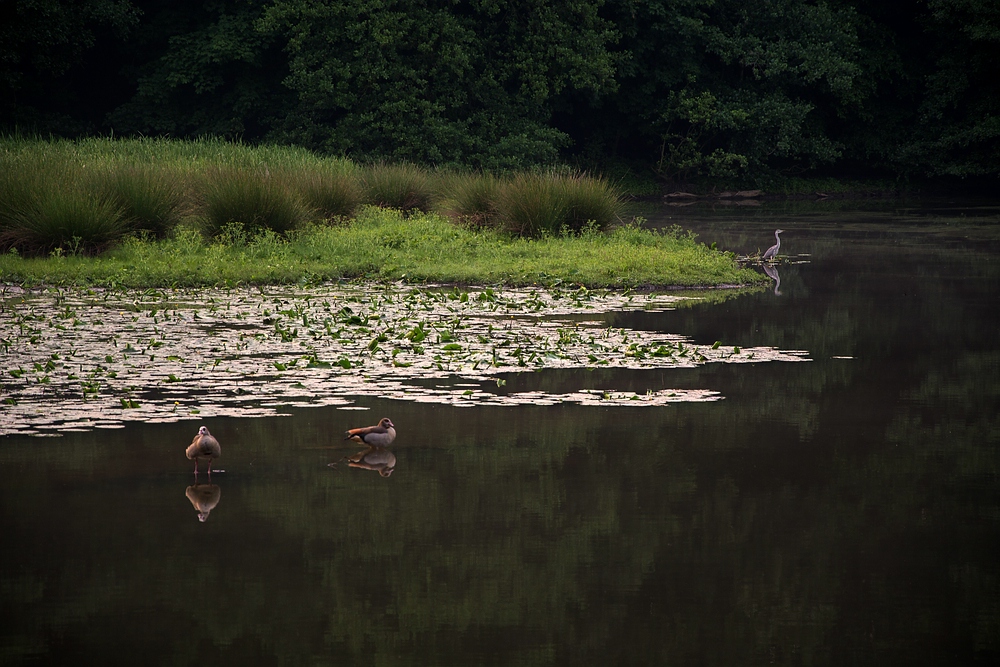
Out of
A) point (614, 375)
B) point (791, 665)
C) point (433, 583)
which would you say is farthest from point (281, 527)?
point (614, 375)

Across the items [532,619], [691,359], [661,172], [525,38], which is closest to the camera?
[532,619]

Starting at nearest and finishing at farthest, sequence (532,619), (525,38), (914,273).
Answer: (532,619), (914,273), (525,38)

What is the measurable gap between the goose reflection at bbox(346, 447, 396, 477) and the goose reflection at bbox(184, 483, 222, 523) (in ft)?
2.69

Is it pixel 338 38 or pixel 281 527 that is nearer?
pixel 281 527

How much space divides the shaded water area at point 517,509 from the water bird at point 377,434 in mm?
115

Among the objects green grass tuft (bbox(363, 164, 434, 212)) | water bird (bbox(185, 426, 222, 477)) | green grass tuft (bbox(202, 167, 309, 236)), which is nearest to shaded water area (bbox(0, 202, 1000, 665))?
water bird (bbox(185, 426, 222, 477))


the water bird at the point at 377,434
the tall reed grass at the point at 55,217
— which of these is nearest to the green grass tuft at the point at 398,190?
the tall reed grass at the point at 55,217

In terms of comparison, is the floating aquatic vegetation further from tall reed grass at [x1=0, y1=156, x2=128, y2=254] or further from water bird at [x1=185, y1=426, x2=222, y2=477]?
tall reed grass at [x1=0, y1=156, x2=128, y2=254]

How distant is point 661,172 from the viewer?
42.8 meters

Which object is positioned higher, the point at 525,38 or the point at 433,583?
the point at 525,38

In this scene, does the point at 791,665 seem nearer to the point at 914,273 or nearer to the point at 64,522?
the point at 64,522

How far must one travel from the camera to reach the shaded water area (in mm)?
4762

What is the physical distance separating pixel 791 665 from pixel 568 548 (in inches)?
53.8

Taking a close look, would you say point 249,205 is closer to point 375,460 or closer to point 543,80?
point 375,460
